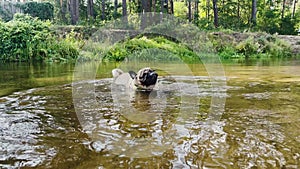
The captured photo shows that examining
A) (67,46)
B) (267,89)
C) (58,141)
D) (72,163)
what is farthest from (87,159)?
(67,46)

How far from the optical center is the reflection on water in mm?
1927

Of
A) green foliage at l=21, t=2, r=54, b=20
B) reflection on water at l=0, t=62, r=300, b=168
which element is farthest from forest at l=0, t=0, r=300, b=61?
reflection on water at l=0, t=62, r=300, b=168

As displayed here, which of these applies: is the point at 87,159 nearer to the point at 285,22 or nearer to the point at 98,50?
the point at 98,50

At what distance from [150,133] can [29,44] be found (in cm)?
1252

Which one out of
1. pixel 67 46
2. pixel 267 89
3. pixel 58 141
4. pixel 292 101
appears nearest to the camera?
pixel 58 141

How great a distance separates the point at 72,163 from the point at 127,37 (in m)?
14.5

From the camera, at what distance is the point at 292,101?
→ 151 inches

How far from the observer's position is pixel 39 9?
71.5 ft

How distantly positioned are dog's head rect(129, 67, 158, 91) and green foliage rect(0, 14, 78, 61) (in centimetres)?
928

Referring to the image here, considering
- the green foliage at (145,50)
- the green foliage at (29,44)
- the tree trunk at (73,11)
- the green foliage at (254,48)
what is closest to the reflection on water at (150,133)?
the green foliage at (29,44)

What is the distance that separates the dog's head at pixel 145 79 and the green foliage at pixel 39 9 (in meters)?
19.1

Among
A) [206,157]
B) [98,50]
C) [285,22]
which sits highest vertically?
[285,22]

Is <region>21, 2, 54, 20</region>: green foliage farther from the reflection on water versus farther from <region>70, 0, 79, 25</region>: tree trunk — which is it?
the reflection on water

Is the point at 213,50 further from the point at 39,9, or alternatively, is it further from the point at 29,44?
the point at 39,9
